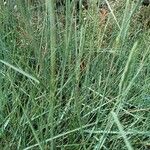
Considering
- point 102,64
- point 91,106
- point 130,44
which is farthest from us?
point 130,44

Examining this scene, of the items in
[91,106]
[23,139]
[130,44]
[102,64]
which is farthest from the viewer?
Answer: [130,44]

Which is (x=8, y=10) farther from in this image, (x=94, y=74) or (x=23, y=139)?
(x=23, y=139)

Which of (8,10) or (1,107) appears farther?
(8,10)

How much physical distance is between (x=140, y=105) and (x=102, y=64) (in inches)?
7.8

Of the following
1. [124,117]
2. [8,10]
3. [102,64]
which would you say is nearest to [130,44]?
[102,64]

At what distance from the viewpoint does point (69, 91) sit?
1.24m

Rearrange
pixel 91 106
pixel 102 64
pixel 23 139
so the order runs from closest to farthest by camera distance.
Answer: pixel 23 139
pixel 91 106
pixel 102 64

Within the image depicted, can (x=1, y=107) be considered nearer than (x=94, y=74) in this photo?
Yes

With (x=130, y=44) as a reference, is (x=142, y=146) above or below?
below

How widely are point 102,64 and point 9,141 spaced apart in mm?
443

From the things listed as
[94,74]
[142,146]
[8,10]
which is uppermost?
[8,10]

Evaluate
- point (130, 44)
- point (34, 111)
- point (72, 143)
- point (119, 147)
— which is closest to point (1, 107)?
point (34, 111)

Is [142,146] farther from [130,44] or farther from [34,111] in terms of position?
[130,44]

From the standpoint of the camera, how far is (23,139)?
1015mm
